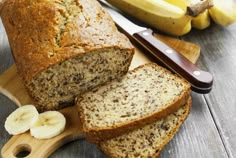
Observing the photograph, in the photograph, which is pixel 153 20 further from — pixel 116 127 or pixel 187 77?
pixel 116 127

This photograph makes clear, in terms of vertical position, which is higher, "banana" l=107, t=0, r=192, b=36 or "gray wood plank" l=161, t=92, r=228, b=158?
"banana" l=107, t=0, r=192, b=36

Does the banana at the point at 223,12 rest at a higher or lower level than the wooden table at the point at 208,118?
higher

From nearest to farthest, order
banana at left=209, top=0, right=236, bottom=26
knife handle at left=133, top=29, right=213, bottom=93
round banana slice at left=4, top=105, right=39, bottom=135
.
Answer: round banana slice at left=4, top=105, right=39, bottom=135
knife handle at left=133, top=29, right=213, bottom=93
banana at left=209, top=0, right=236, bottom=26

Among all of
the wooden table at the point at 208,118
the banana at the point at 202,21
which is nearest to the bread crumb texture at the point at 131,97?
→ the wooden table at the point at 208,118

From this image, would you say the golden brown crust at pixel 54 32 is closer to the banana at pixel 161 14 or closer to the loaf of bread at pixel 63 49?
the loaf of bread at pixel 63 49

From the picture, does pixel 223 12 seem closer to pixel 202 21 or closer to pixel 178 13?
pixel 202 21

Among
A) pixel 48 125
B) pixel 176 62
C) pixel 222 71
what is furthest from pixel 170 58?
pixel 48 125

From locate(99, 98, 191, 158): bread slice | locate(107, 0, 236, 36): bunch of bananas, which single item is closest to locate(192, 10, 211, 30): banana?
locate(107, 0, 236, 36): bunch of bananas

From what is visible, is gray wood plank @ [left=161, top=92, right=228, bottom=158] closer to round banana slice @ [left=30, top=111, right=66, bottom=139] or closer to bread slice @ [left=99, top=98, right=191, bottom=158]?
bread slice @ [left=99, top=98, right=191, bottom=158]
